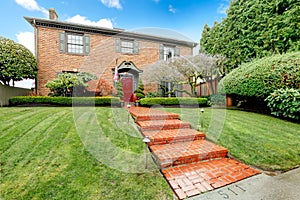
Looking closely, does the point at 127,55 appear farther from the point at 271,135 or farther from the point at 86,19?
the point at 271,135

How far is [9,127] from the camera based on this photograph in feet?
11.5

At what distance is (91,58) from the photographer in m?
10.2

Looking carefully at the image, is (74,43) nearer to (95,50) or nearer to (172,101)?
(95,50)

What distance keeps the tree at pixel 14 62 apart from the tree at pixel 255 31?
36.0ft

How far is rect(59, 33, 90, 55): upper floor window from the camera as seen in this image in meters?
9.56

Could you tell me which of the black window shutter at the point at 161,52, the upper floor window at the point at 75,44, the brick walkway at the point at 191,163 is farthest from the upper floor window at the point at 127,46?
the brick walkway at the point at 191,163

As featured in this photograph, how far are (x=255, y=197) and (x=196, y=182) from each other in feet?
2.35

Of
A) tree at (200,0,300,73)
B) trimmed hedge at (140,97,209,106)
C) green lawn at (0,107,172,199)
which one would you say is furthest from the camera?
trimmed hedge at (140,97,209,106)

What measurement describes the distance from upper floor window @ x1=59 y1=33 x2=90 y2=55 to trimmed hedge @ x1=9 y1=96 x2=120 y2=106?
146 inches

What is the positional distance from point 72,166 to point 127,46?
976 cm

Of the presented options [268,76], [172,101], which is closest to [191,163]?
[268,76]

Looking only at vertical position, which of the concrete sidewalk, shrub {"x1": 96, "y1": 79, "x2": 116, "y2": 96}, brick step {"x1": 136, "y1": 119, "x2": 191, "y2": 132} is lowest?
the concrete sidewalk

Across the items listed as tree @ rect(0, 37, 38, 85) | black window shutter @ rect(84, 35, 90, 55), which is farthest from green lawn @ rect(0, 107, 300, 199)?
black window shutter @ rect(84, 35, 90, 55)

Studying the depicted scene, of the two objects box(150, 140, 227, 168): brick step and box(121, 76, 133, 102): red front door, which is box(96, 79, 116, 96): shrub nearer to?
box(121, 76, 133, 102): red front door
